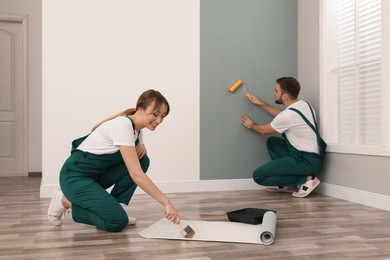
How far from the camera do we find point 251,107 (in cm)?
400

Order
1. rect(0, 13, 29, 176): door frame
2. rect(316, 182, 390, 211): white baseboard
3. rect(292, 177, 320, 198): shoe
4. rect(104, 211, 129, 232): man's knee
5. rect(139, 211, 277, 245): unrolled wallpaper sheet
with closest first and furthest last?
rect(139, 211, 277, 245): unrolled wallpaper sheet < rect(104, 211, 129, 232): man's knee < rect(316, 182, 390, 211): white baseboard < rect(292, 177, 320, 198): shoe < rect(0, 13, 29, 176): door frame

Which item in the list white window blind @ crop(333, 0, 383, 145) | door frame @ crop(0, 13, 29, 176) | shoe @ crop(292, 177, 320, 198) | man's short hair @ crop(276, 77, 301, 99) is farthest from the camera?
door frame @ crop(0, 13, 29, 176)

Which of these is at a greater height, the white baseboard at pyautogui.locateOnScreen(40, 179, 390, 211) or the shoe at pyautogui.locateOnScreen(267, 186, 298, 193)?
the white baseboard at pyautogui.locateOnScreen(40, 179, 390, 211)

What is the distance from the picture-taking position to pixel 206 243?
203 cm

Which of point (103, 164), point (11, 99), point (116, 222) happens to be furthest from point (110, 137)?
point (11, 99)

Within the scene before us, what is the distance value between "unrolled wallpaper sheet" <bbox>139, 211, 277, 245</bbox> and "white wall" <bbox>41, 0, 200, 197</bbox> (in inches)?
58.2

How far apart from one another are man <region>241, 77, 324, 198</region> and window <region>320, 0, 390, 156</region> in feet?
0.61

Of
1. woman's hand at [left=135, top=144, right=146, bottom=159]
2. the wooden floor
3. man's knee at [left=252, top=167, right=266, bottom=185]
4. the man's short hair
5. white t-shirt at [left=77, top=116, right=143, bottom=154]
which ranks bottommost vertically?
the wooden floor

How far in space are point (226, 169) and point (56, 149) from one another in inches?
59.4

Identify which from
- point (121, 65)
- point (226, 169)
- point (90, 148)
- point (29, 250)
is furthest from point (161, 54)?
point (29, 250)

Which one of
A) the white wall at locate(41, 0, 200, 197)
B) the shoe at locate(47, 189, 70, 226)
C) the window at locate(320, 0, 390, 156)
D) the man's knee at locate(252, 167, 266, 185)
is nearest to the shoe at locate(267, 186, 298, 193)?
the man's knee at locate(252, 167, 266, 185)

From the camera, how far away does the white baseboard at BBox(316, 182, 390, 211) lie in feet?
9.74

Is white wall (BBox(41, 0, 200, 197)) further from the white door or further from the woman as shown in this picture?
the white door

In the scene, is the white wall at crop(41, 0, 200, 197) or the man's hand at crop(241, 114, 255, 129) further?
the man's hand at crop(241, 114, 255, 129)
